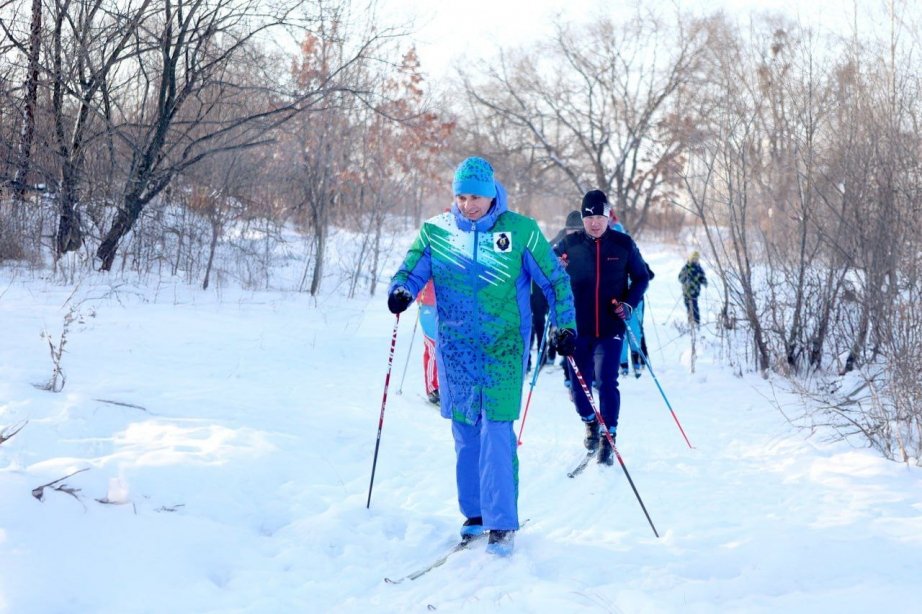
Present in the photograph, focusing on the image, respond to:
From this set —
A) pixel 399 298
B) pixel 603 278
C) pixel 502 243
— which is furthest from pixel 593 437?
pixel 399 298

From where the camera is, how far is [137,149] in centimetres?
1094

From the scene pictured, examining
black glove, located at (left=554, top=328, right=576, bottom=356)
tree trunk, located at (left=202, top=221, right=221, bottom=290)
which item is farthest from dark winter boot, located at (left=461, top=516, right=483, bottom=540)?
tree trunk, located at (left=202, top=221, right=221, bottom=290)

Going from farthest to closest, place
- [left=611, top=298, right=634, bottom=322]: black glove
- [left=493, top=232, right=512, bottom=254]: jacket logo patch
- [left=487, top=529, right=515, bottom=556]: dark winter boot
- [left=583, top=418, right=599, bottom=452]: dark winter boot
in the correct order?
1. [left=583, top=418, right=599, bottom=452]: dark winter boot
2. [left=611, top=298, right=634, bottom=322]: black glove
3. [left=493, top=232, right=512, bottom=254]: jacket logo patch
4. [left=487, top=529, right=515, bottom=556]: dark winter boot

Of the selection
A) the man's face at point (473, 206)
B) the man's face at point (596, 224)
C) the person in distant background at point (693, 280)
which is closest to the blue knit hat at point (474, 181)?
the man's face at point (473, 206)

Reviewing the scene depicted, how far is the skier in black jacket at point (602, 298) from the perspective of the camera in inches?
216

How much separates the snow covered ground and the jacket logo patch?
1.39m

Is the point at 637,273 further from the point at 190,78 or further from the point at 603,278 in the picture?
the point at 190,78

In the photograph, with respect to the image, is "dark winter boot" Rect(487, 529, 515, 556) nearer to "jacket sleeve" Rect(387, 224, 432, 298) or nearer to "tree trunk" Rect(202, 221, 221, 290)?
"jacket sleeve" Rect(387, 224, 432, 298)

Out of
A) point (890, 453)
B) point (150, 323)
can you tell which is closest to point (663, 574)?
point (890, 453)

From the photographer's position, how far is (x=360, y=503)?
4449mm

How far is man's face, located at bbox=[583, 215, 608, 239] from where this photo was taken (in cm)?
560

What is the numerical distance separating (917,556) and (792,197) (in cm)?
564

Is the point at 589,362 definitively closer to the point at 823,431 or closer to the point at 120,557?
the point at 823,431

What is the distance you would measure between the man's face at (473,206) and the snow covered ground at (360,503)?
1.55 meters
